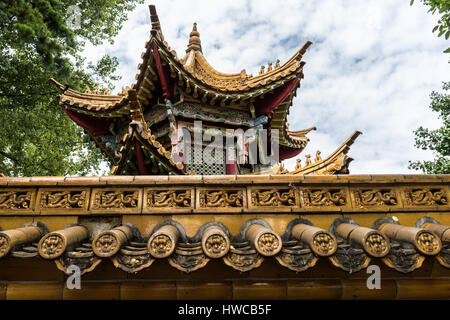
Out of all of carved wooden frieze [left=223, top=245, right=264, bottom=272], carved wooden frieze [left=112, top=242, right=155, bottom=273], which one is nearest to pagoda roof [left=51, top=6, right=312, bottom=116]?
carved wooden frieze [left=112, top=242, right=155, bottom=273]

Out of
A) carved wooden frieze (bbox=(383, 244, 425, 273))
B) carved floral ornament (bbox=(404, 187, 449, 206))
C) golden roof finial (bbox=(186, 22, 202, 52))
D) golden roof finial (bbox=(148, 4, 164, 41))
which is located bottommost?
carved wooden frieze (bbox=(383, 244, 425, 273))

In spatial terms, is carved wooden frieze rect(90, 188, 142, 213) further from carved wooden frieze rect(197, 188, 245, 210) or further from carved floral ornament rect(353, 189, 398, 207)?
carved floral ornament rect(353, 189, 398, 207)

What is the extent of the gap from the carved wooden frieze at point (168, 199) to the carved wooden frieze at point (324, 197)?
989 mm

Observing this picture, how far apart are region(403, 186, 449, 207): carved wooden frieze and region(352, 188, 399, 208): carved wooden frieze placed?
0.11m

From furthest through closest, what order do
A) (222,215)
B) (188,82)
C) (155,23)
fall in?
(188,82) → (155,23) → (222,215)

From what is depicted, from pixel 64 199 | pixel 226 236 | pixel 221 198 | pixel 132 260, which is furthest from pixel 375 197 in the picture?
pixel 64 199

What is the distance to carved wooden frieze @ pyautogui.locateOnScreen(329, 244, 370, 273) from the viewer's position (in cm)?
205

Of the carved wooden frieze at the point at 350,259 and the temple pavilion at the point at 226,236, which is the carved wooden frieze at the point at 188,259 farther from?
the carved wooden frieze at the point at 350,259

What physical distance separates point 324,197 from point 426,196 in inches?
34.8

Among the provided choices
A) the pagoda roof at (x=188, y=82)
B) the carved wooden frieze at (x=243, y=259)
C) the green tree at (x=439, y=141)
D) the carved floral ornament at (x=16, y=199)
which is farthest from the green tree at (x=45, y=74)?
A: the green tree at (x=439, y=141)

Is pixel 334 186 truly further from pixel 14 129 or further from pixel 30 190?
pixel 14 129

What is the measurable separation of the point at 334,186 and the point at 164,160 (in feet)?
10.4

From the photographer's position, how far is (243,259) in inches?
82.0

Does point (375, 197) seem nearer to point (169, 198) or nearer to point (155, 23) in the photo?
point (169, 198)
